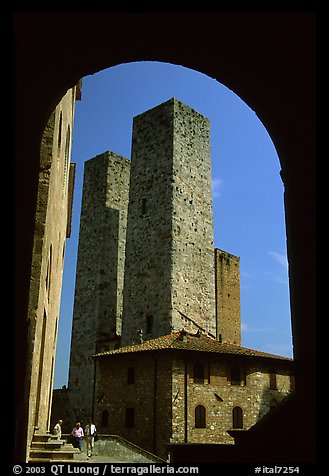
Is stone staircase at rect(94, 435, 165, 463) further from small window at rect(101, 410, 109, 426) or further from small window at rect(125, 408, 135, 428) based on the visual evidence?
small window at rect(101, 410, 109, 426)

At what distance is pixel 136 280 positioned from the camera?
83.5 ft

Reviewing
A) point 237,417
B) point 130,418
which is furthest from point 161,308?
point 237,417

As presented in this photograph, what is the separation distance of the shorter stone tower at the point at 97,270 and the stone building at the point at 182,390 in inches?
174

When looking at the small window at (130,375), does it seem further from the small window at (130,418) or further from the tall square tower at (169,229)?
the tall square tower at (169,229)

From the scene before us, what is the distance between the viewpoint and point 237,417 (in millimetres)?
21188

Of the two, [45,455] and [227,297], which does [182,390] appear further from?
[45,455]

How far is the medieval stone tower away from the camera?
80.0 feet

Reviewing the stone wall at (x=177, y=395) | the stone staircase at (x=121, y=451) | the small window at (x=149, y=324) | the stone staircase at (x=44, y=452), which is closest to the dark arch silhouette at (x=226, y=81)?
the stone staircase at (x=44, y=452)

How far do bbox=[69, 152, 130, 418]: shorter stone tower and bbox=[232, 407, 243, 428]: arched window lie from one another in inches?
325

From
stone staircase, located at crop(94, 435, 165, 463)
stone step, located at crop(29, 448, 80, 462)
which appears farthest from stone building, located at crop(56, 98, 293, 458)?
stone step, located at crop(29, 448, 80, 462)

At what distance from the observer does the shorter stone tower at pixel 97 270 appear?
27.7 m

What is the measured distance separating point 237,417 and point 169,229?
9.52 meters

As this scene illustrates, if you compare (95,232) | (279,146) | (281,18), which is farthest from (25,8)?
(95,232)

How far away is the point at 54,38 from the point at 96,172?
2917 cm
